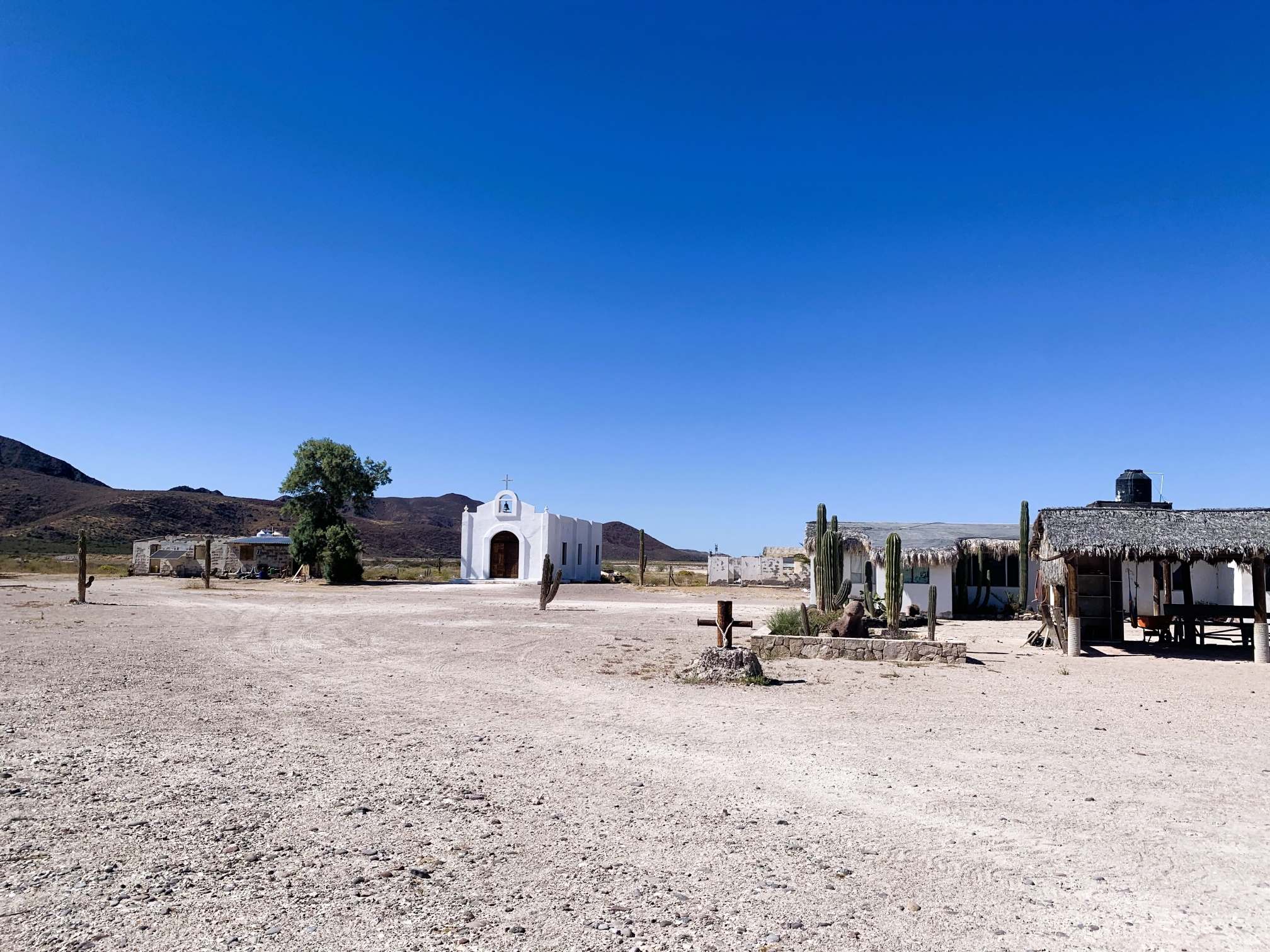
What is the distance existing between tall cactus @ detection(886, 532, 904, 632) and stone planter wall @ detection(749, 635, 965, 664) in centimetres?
272

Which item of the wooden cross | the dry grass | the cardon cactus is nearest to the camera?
the wooden cross

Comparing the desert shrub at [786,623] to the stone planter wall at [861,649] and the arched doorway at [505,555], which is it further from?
the arched doorway at [505,555]

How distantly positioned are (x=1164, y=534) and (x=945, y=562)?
341 inches

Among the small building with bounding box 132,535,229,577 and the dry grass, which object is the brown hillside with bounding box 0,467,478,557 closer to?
the dry grass

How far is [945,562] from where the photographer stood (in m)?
25.0

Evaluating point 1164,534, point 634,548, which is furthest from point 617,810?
point 634,548

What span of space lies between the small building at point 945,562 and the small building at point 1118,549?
4760 millimetres

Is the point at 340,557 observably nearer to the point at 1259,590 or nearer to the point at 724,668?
the point at 724,668

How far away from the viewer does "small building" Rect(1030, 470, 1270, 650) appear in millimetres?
16188

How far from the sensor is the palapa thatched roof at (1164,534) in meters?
16.1

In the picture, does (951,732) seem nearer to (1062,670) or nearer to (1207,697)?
(1207,697)

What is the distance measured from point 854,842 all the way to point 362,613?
19.4m

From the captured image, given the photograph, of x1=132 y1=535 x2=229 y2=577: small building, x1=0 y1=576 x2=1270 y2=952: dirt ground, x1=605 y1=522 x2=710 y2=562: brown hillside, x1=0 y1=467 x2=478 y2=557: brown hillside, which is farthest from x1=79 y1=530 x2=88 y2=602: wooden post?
x1=605 y1=522 x2=710 y2=562: brown hillside

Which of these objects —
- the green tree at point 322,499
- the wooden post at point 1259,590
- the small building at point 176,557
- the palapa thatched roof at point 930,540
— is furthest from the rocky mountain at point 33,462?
the wooden post at point 1259,590
